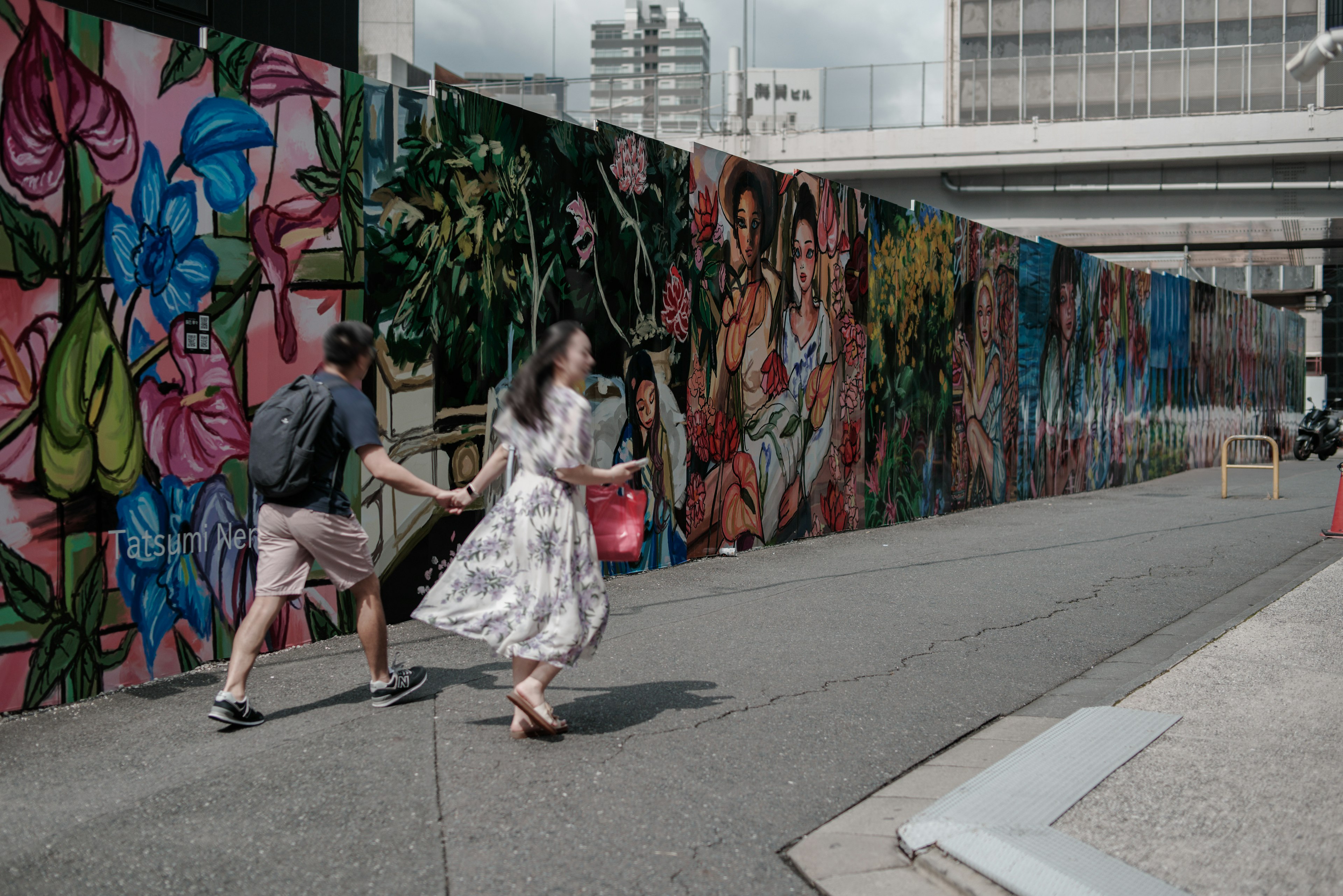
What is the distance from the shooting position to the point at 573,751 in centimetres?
460

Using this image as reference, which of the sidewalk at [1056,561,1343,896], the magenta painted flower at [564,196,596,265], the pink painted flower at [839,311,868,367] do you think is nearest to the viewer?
the sidewalk at [1056,561,1343,896]

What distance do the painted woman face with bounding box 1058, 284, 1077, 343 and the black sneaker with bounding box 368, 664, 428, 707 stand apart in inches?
520

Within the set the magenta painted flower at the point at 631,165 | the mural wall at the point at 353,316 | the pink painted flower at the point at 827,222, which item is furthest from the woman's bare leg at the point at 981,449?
the magenta painted flower at the point at 631,165

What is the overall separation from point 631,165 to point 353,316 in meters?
3.01

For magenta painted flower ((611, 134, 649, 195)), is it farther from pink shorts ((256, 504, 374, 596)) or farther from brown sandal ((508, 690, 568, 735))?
brown sandal ((508, 690, 568, 735))

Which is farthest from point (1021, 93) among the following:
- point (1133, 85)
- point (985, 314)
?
point (985, 314)

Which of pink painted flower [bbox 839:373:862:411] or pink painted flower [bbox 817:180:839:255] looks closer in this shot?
pink painted flower [bbox 817:180:839:255]

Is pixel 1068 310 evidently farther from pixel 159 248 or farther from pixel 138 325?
pixel 138 325

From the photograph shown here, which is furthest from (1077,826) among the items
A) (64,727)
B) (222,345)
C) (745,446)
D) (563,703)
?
(745,446)

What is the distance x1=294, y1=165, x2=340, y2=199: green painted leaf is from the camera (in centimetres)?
631

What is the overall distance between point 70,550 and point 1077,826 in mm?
4145

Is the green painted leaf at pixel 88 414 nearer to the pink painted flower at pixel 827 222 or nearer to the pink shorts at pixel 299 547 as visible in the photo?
the pink shorts at pixel 299 547

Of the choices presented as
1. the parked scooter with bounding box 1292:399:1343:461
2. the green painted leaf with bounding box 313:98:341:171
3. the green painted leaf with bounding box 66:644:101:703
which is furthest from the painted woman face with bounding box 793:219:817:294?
the parked scooter with bounding box 1292:399:1343:461

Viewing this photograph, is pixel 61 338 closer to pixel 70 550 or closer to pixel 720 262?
pixel 70 550
